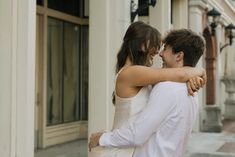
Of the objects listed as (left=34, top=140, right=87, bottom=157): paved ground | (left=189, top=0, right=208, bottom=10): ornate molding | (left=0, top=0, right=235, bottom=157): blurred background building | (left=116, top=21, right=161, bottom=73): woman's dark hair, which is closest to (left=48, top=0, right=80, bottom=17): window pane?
(left=0, top=0, right=235, bottom=157): blurred background building

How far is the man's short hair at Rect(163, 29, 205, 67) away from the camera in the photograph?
8.34 feet

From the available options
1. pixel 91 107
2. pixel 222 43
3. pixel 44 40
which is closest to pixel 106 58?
pixel 91 107

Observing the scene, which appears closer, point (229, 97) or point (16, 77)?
point (16, 77)

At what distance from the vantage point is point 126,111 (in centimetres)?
260

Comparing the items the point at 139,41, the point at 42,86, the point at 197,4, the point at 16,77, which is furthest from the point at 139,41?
the point at 197,4

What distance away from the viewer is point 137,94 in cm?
260

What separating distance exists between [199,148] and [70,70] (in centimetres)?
340

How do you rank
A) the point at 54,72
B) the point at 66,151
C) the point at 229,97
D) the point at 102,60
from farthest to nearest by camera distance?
the point at 229,97 → the point at 54,72 → the point at 66,151 → the point at 102,60

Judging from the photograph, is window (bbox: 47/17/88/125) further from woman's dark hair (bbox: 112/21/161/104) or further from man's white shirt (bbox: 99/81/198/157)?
man's white shirt (bbox: 99/81/198/157)

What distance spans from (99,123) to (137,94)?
462 centimetres

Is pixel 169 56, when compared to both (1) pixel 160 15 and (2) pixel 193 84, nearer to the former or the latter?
(2) pixel 193 84

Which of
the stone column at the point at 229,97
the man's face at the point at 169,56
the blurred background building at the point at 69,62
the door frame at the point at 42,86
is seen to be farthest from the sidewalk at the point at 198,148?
the man's face at the point at 169,56

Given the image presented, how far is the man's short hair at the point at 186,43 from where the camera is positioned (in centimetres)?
254

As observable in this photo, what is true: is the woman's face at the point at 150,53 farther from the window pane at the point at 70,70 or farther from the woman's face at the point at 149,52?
the window pane at the point at 70,70
